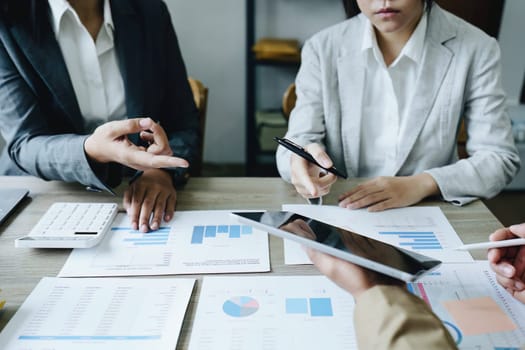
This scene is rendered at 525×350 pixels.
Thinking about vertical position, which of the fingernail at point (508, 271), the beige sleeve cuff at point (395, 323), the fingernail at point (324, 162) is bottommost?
the fingernail at point (508, 271)

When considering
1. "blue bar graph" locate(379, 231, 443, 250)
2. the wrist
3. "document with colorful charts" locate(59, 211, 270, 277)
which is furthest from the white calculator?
the wrist

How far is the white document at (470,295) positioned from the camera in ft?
1.93

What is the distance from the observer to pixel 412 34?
117 cm

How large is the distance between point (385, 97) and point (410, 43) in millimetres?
146

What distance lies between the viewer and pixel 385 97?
121 cm

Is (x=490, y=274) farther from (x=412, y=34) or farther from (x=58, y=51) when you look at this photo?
(x=58, y=51)

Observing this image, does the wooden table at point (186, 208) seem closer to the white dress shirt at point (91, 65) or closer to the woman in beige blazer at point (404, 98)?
the woman in beige blazer at point (404, 98)

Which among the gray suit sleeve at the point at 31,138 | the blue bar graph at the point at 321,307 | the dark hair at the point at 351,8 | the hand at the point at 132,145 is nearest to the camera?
the blue bar graph at the point at 321,307

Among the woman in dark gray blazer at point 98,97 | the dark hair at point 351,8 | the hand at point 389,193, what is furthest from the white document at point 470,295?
the dark hair at point 351,8

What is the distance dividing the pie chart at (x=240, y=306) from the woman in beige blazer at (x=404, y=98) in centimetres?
44

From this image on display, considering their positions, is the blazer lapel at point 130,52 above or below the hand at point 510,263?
above

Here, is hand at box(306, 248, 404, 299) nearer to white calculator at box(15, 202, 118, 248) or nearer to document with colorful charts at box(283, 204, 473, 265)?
document with colorful charts at box(283, 204, 473, 265)

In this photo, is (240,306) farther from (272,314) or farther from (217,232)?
(217,232)

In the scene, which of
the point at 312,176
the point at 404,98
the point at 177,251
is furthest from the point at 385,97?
the point at 177,251
